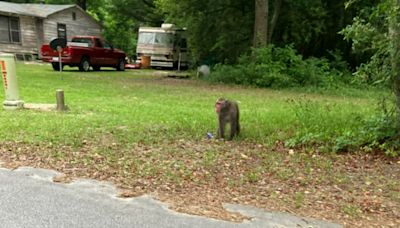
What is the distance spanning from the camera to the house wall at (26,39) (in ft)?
97.3

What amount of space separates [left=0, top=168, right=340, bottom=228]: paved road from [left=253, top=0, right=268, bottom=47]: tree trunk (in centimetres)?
1465

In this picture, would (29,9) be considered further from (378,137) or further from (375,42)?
(378,137)

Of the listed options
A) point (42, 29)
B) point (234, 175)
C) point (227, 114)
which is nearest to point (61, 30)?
point (42, 29)

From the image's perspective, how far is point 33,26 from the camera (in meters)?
31.0

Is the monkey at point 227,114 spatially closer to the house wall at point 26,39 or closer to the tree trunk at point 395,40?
the tree trunk at point 395,40

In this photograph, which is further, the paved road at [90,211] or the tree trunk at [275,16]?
the tree trunk at [275,16]

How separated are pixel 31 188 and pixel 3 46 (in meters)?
26.8

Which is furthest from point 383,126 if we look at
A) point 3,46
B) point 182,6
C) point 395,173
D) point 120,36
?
point 120,36

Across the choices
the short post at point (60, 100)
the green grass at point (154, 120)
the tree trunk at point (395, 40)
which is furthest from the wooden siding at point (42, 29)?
the tree trunk at point (395, 40)

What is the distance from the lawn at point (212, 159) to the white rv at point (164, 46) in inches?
743

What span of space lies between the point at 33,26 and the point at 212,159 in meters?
28.3

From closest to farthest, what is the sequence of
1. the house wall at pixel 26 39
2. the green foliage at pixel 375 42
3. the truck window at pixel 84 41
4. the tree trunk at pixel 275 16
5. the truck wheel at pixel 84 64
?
1. the green foliage at pixel 375 42
2. the tree trunk at pixel 275 16
3. the truck wheel at pixel 84 64
4. the truck window at pixel 84 41
5. the house wall at pixel 26 39

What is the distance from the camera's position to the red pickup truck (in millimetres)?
21672

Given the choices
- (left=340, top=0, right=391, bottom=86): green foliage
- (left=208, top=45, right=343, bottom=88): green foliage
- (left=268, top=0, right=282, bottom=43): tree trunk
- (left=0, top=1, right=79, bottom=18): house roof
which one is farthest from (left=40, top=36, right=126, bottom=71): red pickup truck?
(left=340, top=0, right=391, bottom=86): green foliage
